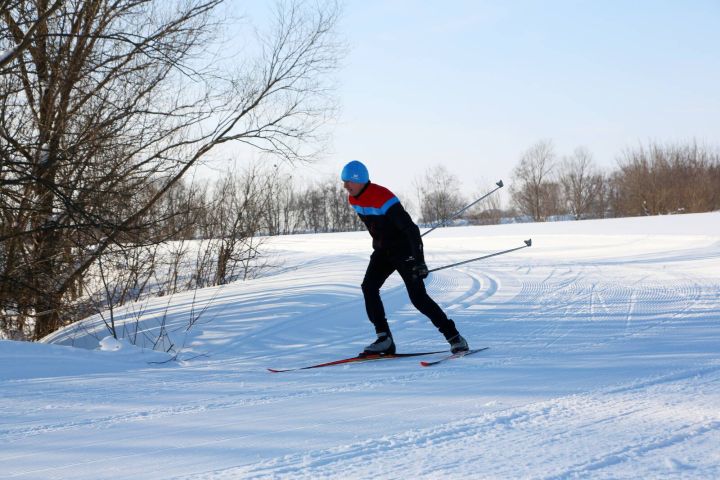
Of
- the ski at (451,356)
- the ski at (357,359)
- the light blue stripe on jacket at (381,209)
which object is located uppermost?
the light blue stripe on jacket at (381,209)

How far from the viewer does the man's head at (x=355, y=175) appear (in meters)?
5.55

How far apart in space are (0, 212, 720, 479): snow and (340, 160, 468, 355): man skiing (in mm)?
380

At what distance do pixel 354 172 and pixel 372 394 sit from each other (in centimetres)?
199

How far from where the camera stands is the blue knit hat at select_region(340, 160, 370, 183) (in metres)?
5.55

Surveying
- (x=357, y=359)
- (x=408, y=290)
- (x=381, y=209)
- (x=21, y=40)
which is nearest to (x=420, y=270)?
(x=408, y=290)

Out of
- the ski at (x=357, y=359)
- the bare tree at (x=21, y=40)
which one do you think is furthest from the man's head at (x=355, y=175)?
the bare tree at (x=21, y=40)

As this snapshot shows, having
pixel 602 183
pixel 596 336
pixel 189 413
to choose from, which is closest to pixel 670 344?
pixel 596 336

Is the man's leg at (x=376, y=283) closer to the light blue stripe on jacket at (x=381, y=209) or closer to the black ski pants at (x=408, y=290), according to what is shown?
the black ski pants at (x=408, y=290)

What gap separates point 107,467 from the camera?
3.01 m

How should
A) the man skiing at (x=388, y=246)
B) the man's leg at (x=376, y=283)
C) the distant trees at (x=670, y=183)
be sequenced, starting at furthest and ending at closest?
the distant trees at (x=670, y=183), the man's leg at (x=376, y=283), the man skiing at (x=388, y=246)

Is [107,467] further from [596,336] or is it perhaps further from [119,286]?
[119,286]

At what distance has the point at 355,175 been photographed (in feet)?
18.2

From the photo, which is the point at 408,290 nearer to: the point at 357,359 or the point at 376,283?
the point at 376,283

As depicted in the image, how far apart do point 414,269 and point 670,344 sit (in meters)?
2.17
